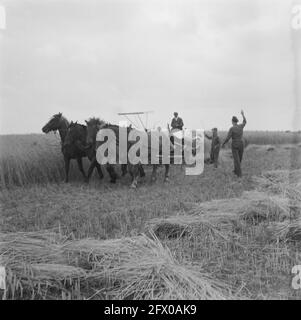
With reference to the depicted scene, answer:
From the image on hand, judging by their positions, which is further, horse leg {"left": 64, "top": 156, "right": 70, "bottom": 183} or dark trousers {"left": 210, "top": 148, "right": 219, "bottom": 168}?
dark trousers {"left": 210, "top": 148, "right": 219, "bottom": 168}

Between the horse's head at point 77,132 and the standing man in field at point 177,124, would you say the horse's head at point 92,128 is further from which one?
the standing man in field at point 177,124

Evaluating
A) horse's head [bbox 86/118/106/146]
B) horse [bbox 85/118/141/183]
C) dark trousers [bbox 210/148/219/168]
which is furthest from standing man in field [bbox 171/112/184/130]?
horse's head [bbox 86/118/106/146]

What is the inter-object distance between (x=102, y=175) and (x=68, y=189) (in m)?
2.13

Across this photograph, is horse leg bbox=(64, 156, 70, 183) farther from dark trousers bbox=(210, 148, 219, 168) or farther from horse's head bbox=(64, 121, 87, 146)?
dark trousers bbox=(210, 148, 219, 168)

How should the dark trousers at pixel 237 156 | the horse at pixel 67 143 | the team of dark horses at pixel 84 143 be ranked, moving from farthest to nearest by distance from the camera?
the dark trousers at pixel 237 156, the horse at pixel 67 143, the team of dark horses at pixel 84 143

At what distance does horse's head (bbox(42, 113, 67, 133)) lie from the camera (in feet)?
35.3

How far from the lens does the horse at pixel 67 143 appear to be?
10.1 metres

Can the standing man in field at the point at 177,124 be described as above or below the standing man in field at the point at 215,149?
above

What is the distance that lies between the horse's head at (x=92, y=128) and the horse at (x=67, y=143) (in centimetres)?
44

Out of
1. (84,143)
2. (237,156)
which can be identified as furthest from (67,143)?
(237,156)

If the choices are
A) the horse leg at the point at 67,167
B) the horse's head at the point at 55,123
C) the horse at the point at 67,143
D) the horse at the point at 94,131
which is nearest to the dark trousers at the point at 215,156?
the horse at the point at 94,131

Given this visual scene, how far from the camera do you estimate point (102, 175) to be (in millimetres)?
10211

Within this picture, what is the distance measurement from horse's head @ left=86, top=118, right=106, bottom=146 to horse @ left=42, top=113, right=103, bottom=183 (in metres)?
0.44
